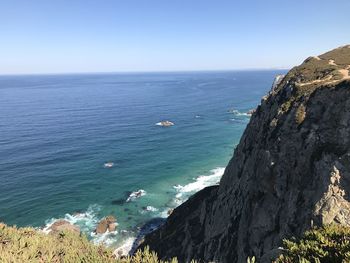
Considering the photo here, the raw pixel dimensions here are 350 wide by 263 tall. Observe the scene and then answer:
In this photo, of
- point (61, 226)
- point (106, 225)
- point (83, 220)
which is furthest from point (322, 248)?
point (83, 220)

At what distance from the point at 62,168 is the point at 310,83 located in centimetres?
6896

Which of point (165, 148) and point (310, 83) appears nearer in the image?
point (310, 83)

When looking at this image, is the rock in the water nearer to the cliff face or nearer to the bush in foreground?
the cliff face

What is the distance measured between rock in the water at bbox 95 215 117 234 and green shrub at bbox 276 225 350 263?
1886 inches

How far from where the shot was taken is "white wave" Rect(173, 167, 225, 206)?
2876 inches

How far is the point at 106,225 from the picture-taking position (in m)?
61.8

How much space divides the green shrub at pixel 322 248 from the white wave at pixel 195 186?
5353 cm

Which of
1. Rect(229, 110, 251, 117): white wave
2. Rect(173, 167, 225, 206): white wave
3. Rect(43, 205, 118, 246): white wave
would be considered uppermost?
Rect(229, 110, 251, 117): white wave

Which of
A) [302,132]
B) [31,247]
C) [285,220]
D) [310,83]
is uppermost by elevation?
[310,83]

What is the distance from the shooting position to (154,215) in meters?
66.7

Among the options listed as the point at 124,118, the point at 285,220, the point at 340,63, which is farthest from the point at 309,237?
the point at 124,118

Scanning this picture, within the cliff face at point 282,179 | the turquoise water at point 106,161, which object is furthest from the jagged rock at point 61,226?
the cliff face at point 282,179

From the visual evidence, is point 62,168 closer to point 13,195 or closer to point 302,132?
point 13,195

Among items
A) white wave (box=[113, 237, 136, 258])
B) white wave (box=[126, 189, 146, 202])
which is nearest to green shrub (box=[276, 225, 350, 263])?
white wave (box=[113, 237, 136, 258])
